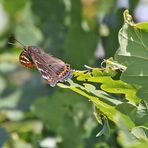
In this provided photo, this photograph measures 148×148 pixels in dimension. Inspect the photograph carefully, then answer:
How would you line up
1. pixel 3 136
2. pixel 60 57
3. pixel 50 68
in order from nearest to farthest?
pixel 50 68 → pixel 3 136 → pixel 60 57

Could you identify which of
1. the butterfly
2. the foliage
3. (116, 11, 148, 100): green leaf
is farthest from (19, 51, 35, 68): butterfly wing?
(116, 11, 148, 100): green leaf

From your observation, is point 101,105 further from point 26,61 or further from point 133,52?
point 26,61

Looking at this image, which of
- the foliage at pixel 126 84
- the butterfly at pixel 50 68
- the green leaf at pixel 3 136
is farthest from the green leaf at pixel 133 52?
the green leaf at pixel 3 136

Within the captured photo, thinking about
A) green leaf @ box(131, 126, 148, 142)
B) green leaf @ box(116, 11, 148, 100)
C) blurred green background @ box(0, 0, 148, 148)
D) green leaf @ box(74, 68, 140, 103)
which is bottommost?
blurred green background @ box(0, 0, 148, 148)

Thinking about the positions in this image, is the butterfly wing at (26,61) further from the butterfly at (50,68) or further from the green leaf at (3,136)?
the green leaf at (3,136)

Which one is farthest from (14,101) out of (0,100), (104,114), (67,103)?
(104,114)

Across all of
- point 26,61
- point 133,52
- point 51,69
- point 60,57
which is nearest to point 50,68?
point 51,69

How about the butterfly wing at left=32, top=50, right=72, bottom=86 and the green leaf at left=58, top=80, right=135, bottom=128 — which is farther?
the butterfly wing at left=32, top=50, right=72, bottom=86

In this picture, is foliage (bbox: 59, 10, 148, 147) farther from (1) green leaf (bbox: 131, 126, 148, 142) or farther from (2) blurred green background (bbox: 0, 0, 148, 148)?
(2) blurred green background (bbox: 0, 0, 148, 148)
